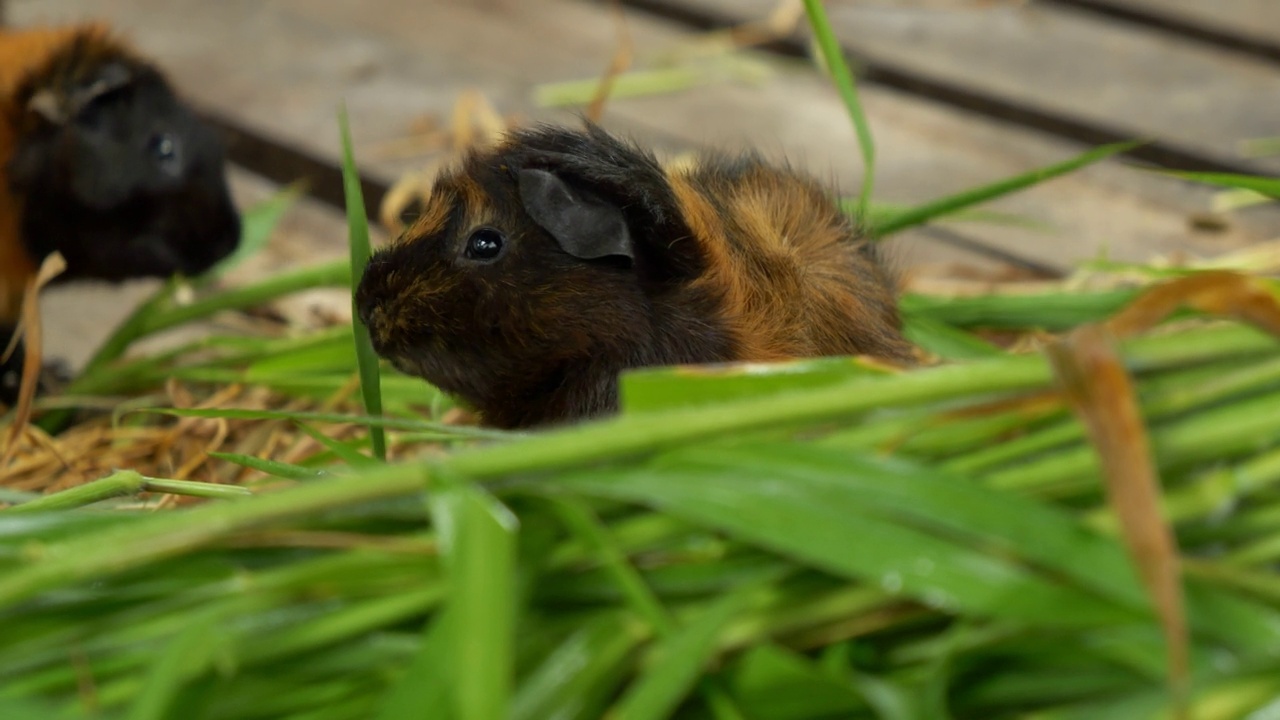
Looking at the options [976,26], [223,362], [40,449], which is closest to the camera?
[40,449]

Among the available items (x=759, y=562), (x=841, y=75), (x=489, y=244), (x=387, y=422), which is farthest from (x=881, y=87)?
(x=759, y=562)

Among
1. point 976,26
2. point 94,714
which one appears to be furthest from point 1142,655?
point 976,26

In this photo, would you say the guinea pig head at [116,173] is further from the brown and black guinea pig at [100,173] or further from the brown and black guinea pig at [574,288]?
the brown and black guinea pig at [574,288]

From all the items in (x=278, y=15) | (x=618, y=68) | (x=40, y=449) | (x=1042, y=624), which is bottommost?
(x=40, y=449)

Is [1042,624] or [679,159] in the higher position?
[679,159]

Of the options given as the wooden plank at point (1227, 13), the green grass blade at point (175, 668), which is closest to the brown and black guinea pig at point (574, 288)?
the green grass blade at point (175, 668)

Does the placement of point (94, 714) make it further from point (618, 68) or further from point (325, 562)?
point (618, 68)

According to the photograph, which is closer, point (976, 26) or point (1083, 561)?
point (1083, 561)
